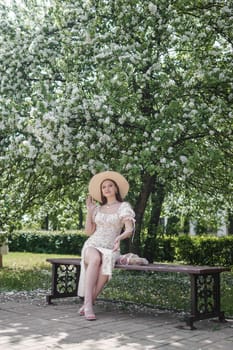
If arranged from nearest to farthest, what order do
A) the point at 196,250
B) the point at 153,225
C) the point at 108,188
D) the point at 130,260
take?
the point at 130,260 < the point at 108,188 < the point at 153,225 < the point at 196,250

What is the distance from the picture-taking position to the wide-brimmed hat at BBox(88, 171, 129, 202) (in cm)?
789

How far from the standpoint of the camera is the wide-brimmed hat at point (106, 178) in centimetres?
789

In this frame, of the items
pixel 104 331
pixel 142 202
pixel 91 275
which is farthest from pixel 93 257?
pixel 142 202

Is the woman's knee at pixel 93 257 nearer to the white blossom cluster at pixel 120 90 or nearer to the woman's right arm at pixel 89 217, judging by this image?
the woman's right arm at pixel 89 217

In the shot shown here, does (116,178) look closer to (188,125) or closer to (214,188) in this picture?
(188,125)

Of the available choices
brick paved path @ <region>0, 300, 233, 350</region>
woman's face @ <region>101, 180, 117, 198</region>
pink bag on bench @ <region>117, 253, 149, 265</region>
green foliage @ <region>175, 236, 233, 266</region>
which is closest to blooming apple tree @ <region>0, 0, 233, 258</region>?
woman's face @ <region>101, 180, 117, 198</region>

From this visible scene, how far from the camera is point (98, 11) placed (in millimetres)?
10273

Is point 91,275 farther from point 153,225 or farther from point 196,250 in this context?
point 196,250

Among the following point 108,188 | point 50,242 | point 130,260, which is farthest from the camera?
point 50,242

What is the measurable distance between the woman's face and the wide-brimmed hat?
0.08 metres

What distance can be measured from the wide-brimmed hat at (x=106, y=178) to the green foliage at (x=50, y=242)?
676 inches

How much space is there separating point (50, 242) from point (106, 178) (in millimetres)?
19577

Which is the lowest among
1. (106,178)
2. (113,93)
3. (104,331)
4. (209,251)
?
(104,331)

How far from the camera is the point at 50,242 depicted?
1061 inches
